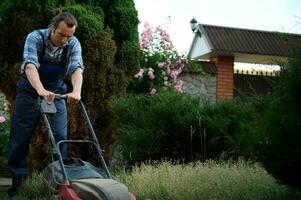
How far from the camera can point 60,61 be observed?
5.04 meters

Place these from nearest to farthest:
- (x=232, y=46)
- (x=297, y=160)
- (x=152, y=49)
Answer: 1. (x=297, y=160)
2. (x=152, y=49)
3. (x=232, y=46)

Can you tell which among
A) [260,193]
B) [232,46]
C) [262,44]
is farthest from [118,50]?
[262,44]

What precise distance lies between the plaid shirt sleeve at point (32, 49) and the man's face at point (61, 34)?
0.12 m

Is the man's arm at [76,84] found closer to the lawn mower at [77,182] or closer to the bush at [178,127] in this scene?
the lawn mower at [77,182]

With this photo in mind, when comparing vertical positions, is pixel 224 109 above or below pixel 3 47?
below

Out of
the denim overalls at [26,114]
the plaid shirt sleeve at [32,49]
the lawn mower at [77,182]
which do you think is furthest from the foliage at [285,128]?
the plaid shirt sleeve at [32,49]

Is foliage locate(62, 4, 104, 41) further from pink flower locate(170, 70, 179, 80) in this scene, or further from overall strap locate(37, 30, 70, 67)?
pink flower locate(170, 70, 179, 80)

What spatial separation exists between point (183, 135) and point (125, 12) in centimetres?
185

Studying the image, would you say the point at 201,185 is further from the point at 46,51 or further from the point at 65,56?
the point at 46,51

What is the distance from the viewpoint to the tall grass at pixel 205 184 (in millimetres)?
5016

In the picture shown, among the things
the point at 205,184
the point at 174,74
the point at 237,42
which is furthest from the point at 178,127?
the point at 237,42

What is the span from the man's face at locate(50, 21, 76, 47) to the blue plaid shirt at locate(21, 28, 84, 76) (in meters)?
0.08

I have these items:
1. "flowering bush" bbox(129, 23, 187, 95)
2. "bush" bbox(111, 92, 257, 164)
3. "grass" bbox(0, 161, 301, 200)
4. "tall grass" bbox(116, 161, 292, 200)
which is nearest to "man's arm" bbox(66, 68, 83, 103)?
"grass" bbox(0, 161, 301, 200)

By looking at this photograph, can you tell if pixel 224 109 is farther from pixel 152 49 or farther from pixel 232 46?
pixel 232 46
